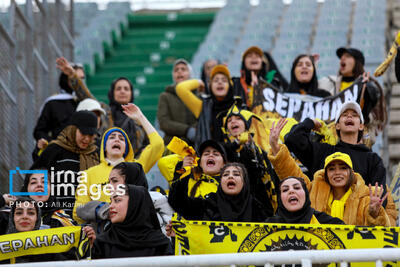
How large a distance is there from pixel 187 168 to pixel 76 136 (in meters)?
1.36

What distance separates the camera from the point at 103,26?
19297 mm

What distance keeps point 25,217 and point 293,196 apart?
2.01m

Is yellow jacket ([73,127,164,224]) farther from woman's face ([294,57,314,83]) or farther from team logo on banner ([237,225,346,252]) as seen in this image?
woman's face ([294,57,314,83])

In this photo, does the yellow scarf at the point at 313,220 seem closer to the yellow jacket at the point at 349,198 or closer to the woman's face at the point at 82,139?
the yellow jacket at the point at 349,198

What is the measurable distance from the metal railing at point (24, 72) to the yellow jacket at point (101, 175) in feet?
7.17

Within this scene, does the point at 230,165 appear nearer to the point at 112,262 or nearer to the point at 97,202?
the point at 97,202

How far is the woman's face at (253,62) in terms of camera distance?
1062cm

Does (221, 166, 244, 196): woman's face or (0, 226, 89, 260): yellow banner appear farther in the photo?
(221, 166, 244, 196): woman's face

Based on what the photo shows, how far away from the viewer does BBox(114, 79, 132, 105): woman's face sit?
1035 centimetres

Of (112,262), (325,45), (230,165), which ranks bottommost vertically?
(112,262)

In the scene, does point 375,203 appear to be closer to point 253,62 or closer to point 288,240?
point 288,240

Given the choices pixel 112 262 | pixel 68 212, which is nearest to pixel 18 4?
pixel 68 212

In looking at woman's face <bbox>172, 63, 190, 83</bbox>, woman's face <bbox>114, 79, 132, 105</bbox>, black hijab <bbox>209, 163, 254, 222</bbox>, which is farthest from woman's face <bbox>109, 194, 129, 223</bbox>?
woman's face <bbox>172, 63, 190, 83</bbox>

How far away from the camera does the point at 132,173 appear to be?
7.56 m
